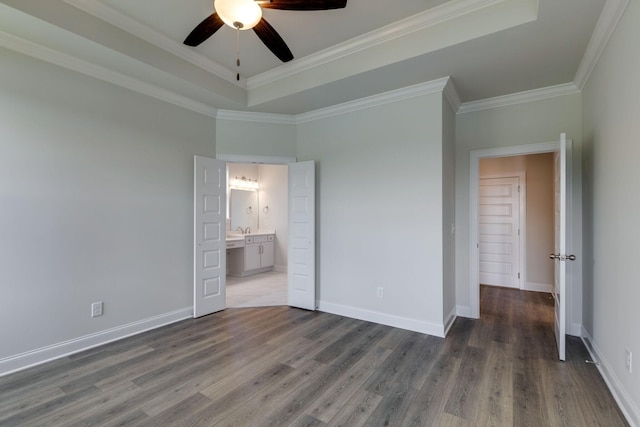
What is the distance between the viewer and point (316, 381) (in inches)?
95.1

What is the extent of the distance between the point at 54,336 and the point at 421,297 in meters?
3.60

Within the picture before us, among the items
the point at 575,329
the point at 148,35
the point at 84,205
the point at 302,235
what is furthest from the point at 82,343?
the point at 575,329

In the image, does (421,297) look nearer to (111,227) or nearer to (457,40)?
(457,40)

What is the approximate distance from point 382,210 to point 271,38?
2199 millimetres

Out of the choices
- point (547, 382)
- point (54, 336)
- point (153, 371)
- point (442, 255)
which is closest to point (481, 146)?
point (442, 255)

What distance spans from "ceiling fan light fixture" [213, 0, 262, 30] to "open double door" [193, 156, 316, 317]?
2110mm

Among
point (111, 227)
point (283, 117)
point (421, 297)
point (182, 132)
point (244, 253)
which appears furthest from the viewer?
point (244, 253)

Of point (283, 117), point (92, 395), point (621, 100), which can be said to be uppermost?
point (283, 117)

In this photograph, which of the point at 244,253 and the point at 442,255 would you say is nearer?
the point at 442,255

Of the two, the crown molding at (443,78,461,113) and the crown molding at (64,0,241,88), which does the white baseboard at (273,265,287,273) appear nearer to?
the crown molding at (64,0,241,88)

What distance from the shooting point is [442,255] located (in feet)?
10.8

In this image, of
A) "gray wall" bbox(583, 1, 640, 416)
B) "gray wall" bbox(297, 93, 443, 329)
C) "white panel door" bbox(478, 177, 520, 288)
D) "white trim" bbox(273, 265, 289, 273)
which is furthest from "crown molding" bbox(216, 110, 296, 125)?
"white panel door" bbox(478, 177, 520, 288)

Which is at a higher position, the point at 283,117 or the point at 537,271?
the point at 283,117

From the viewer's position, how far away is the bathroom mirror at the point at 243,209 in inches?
270
